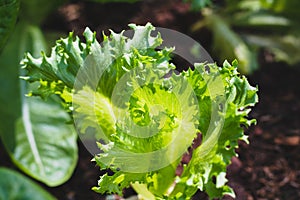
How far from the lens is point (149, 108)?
58.5 inches

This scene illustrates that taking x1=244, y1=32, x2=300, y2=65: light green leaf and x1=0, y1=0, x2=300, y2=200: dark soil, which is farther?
x1=244, y1=32, x2=300, y2=65: light green leaf

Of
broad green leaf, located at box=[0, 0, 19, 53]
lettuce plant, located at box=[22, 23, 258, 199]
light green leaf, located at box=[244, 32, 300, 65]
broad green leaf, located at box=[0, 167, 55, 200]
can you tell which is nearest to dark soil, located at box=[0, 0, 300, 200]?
light green leaf, located at box=[244, 32, 300, 65]

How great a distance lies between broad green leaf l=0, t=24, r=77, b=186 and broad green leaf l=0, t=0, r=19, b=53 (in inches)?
15.5

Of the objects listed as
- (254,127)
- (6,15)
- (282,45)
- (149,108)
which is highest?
(6,15)

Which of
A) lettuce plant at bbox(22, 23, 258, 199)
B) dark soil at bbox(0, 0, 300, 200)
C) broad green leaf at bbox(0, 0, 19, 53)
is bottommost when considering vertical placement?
dark soil at bbox(0, 0, 300, 200)

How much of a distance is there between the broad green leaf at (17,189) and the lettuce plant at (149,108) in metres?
0.30

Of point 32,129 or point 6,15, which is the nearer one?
point 6,15

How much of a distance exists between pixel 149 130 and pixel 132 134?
1.7 inches

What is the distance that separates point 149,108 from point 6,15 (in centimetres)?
57

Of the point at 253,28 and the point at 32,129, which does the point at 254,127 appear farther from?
the point at 32,129

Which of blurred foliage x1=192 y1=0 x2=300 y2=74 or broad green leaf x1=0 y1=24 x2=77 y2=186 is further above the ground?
blurred foliage x1=192 y1=0 x2=300 y2=74

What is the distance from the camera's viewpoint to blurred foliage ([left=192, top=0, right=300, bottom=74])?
7.93ft

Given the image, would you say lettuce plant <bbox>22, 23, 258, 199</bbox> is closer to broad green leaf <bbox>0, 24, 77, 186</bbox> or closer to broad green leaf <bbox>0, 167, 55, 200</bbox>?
broad green leaf <bbox>0, 167, 55, 200</bbox>

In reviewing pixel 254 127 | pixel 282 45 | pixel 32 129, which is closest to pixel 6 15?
pixel 32 129
